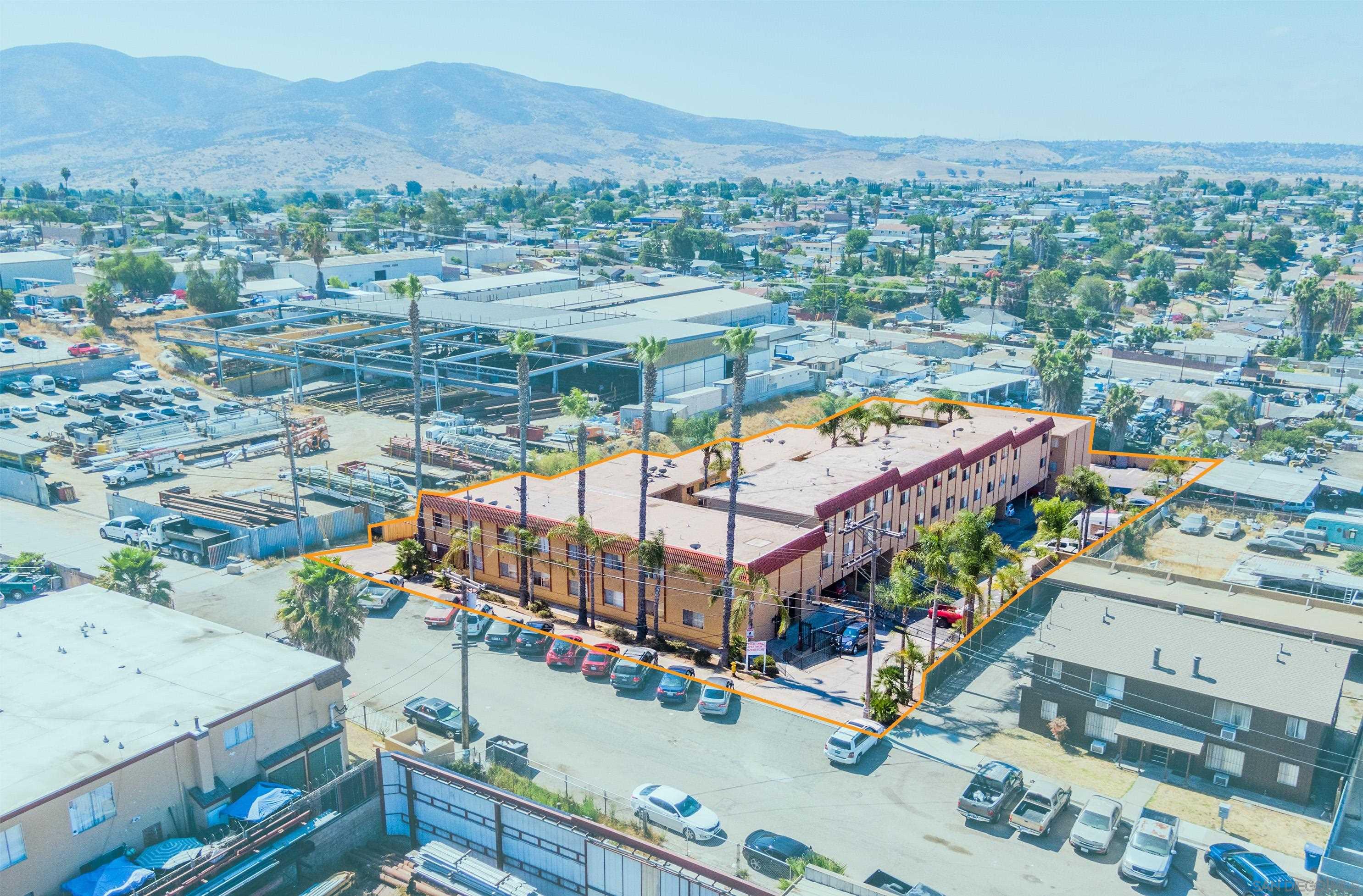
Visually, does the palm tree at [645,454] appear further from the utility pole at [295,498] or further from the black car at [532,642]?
the utility pole at [295,498]

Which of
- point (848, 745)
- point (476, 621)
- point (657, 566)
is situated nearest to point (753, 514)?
point (657, 566)

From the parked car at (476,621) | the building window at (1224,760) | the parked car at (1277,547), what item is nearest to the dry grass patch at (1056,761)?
the building window at (1224,760)

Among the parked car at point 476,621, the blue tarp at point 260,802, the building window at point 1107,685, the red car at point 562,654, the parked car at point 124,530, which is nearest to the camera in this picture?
the blue tarp at point 260,802

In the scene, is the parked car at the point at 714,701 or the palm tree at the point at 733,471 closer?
the parked car at the point at 714,701

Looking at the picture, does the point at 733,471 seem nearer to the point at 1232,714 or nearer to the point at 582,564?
the point at 582,564

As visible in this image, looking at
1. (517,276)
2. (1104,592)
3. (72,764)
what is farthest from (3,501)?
(517,276)

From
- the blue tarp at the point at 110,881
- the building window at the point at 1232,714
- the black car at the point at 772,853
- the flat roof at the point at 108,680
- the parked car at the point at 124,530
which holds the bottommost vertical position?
the parked car at the point at 124,530

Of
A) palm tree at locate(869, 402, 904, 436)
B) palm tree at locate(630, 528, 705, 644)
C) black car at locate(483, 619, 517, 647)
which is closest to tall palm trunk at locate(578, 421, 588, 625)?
palm tree at locate(630, 528, 705, 644)

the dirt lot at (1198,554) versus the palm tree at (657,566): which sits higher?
the palm tree at (657,566)

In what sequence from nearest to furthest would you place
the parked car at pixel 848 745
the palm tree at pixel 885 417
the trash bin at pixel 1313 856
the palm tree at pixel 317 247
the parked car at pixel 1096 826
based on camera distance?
the trash bin at pixel 1313 856, the parked car at pixel 1096 826, the parked car at pixel 848 745, the palm tree at pixel 885 417, the palm tree at pixel 317 247
